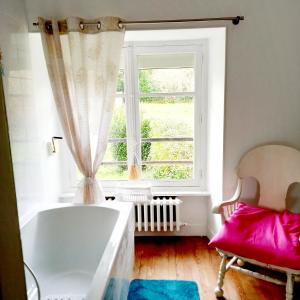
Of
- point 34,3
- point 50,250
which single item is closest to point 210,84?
point 34,3

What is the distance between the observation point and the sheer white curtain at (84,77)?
2.04 m

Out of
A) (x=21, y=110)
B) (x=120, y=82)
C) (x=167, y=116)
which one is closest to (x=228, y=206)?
(x=167, y=116)

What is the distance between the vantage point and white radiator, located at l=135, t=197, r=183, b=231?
258 cm

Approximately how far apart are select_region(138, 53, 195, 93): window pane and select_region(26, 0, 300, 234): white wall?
55 cm

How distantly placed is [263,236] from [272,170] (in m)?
0.59

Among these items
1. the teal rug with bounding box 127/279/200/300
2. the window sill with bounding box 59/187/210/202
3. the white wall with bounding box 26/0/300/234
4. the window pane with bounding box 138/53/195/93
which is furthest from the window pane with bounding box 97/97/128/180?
the teal rug with bounding box 127/279/200/300

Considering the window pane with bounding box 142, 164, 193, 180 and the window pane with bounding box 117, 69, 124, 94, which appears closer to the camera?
the window pane with bounding box 117, 69, 124, 94

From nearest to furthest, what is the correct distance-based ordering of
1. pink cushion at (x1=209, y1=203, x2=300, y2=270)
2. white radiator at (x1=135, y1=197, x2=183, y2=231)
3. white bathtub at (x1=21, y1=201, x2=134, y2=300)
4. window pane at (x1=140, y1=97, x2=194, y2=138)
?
pink cushion at (x1=209, y1=203, x2=300, y2=270)
white bathtub at (x1=21, y1=201, x2=134, y2=300)
white radiator at (x1=135, y1=197, x2=183, y2=231)
window pane at (x1=140, y1=97, x2=194, y2=138)

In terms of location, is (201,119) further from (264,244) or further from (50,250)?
(50,250)

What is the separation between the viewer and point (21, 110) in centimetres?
196

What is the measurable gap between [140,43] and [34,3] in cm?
92

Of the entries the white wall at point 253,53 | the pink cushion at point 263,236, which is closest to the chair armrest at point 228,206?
the pink cushion at point 263,236

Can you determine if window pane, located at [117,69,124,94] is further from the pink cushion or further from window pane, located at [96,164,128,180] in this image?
the pink cushion

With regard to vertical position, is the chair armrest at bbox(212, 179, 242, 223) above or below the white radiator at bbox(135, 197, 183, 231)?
above
